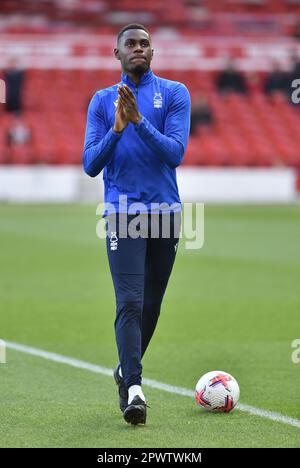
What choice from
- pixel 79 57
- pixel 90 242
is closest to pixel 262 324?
pixel 90 242

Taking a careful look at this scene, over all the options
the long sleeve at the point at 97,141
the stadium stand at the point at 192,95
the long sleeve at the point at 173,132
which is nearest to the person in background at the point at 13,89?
the stadium stand at the point at 192,95

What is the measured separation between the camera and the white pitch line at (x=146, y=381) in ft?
20.1

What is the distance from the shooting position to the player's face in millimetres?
5996

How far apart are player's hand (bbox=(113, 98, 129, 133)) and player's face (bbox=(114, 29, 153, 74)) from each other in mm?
309

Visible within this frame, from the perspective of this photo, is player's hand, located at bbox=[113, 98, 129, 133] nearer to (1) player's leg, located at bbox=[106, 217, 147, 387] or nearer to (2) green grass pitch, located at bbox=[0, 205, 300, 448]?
(1) player's leg, located at bbox=[106, 217, 147, 387]

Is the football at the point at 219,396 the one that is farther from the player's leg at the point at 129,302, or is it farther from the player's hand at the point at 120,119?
the player's hand at the point at 120,119

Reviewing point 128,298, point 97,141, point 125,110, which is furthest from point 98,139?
point 128,298

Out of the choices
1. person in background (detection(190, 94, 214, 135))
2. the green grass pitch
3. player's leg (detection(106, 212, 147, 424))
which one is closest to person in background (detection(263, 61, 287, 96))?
person in background (detection(190, 94, 214, 135))

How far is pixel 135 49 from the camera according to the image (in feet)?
19.7

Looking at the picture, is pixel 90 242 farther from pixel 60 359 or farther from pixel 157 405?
pixel 157 405

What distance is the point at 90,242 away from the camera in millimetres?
19312

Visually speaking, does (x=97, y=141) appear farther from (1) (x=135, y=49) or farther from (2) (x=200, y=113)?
(2) (x=200, y=113)

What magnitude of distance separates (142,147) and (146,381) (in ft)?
6.82

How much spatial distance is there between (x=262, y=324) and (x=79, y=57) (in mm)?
28301
